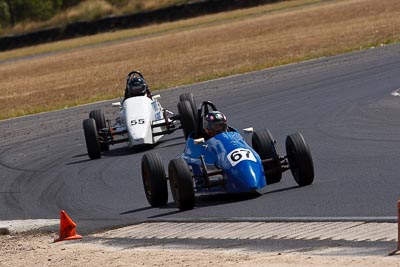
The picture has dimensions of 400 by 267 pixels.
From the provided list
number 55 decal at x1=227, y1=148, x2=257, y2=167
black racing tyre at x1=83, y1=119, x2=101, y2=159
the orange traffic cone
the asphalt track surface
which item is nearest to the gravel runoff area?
the orange traffic cone

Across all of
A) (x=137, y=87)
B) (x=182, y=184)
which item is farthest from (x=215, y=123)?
(x=137, y=87)

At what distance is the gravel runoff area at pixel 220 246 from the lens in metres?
8.92

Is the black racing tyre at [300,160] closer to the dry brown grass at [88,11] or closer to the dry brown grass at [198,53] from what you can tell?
the dry brown grass at [198,53]

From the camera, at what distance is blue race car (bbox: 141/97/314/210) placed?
1255 cm

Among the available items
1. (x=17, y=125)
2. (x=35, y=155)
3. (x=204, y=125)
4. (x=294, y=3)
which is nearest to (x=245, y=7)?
(x=294, y=3)

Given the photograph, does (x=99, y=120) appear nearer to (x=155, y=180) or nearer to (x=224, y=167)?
(x=155, y=180)

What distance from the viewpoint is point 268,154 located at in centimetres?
1354

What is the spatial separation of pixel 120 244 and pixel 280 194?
256 centimetres

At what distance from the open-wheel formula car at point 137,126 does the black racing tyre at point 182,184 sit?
663 centimetres

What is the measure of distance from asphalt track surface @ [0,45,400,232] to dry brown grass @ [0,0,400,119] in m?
3.02

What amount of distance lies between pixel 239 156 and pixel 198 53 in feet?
103

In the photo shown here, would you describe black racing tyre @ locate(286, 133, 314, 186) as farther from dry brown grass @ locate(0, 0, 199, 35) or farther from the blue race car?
dry brown grass @ locate(0, 0, 199, 35)

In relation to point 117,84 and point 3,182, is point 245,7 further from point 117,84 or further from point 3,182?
point 3,182

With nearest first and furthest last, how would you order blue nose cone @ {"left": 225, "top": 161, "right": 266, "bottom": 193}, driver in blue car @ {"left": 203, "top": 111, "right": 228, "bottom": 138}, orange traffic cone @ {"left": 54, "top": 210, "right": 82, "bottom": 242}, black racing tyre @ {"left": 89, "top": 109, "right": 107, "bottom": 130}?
orange traffic cone @ {"left": 54, "top": 210, "right": 82, "bottom": 242}
blue nose cone @ {"left": 225, "top": 161, "right": 266, "bottom": 193}
driver in blue car @ {"left": 203, "top": 111, "right": 228, "bottom": 138}
black racing tyre @ {"left": 89, "top": 109, "right": 107, "bottom": 130}
